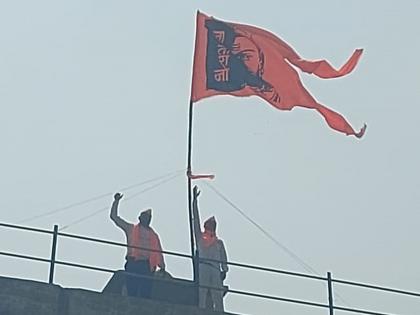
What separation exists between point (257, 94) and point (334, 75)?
4.55ft

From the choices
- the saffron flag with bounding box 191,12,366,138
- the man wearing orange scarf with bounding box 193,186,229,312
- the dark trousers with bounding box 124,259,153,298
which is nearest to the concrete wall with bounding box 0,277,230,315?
the dark trousers with bounding box 124,259,153,298

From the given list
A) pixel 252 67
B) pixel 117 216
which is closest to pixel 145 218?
pixel 117 216

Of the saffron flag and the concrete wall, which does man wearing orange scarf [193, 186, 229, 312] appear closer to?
the concrete wall

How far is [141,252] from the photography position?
15539 millimetres

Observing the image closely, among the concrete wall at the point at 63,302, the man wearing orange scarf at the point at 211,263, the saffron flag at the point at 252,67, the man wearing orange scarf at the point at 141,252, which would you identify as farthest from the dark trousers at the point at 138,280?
the saffron flag at the point at 252,67

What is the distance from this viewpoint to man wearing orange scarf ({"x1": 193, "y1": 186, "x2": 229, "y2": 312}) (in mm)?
15759

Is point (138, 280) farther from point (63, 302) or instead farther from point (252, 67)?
point (252, 67)

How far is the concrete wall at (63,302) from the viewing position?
14.1 meters

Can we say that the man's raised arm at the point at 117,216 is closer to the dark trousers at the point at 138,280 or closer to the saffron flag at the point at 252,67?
the dark trousers at the point at 138,280

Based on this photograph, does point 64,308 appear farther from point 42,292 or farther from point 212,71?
point 212,71

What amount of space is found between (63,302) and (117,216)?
178 centimetres

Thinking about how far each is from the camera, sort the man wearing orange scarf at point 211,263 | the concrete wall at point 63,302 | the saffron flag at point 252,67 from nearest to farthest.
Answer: the concrete wall at point 63,302 < the man wearing orange scarf at point 211,263 < the saffron flag at point 252,67

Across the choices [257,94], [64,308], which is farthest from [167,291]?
[257,94]

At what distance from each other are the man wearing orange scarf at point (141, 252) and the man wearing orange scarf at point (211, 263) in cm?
54
